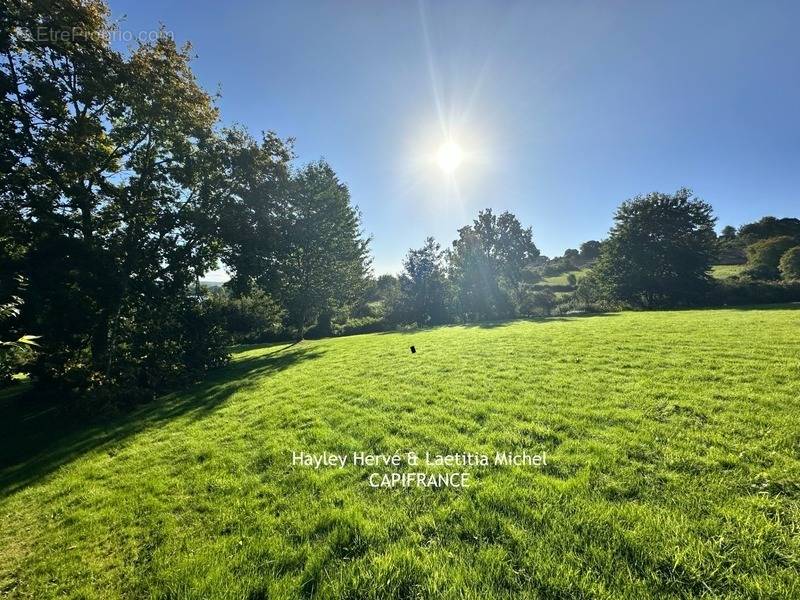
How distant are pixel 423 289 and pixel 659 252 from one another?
30532mm


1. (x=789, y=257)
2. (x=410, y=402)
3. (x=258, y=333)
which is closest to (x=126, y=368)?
(x=410, y=402)

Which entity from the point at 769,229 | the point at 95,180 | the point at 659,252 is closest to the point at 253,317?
the point at 95,180

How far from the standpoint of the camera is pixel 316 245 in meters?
30.2

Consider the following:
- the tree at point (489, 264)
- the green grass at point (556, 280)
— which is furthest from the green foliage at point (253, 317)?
the green grass at point (556, 280)

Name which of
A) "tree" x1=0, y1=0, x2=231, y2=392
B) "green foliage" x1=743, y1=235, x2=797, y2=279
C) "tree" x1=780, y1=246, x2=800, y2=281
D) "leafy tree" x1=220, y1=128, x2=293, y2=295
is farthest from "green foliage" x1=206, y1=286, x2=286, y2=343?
"green foliage" x1=743, y1=235, x2=797, y2=279

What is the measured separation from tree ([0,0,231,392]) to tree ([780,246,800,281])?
62.8m

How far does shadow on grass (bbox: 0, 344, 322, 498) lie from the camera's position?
786cm

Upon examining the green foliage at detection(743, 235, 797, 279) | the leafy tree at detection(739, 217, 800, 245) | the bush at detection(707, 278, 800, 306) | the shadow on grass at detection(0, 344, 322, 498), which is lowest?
the bush at detection(707, 278, 800, 306)

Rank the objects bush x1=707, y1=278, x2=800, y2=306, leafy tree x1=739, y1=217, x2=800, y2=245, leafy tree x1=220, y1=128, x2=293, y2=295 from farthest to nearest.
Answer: leafy tree x1=739, y1=217, x2=800, y2=245, bush x1=707, y1=278, x2=800, y2=306, leafy tree x1=220, y1=128, x2=293, y2=295

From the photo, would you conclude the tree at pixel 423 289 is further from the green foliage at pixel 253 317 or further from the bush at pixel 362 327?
the green foliage at pixel 253 317

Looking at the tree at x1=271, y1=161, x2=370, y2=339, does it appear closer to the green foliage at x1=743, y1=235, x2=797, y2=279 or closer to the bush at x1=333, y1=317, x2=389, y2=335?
the bush at x1=333, y1=317, x2=389, y2=335

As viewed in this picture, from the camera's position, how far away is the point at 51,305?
548 inches

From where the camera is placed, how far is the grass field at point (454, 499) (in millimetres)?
3090

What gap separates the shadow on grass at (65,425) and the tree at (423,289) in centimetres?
2614
